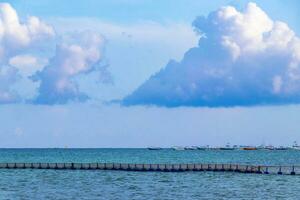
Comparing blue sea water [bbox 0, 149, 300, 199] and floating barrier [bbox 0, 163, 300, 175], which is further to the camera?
floating barrier [bbox 0, 163, 300, 175]

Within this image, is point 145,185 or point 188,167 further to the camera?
point 188,167

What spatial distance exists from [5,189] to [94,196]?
14508 millimetres

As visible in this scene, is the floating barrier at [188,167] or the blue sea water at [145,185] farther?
the floating barrier at [188,167]

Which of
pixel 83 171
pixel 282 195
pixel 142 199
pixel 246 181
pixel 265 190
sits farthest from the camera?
pixel 83 171

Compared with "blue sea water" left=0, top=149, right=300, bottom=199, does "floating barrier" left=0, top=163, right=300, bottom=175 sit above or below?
above

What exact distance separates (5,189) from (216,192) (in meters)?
24.2

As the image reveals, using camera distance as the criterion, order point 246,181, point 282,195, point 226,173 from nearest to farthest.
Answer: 1. point 282,195
2. point 246,181
3. point 226,173

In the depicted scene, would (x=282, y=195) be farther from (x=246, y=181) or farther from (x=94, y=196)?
(x=94, y=196)

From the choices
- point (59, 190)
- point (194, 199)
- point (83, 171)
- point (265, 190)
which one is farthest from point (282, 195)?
point (83, 171)

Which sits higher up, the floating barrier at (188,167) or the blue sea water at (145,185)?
the floating barrier at (188,167)

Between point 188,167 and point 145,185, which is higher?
point 188,167

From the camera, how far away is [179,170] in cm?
9294

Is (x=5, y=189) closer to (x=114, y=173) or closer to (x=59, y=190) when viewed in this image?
(x=59, y=190)

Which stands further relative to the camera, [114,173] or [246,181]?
[114,173]
